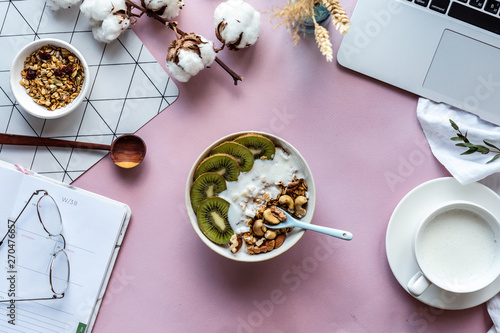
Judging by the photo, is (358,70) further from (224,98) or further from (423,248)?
(423,248)

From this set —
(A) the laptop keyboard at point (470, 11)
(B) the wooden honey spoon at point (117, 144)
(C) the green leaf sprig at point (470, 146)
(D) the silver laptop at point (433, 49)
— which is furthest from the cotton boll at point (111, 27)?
(C) the green leaf sprig at point (470, 146)

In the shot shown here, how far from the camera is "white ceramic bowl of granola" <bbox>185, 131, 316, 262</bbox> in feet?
3.29

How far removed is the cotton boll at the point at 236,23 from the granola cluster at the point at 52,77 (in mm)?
332

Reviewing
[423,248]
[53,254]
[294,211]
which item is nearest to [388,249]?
[423,248]

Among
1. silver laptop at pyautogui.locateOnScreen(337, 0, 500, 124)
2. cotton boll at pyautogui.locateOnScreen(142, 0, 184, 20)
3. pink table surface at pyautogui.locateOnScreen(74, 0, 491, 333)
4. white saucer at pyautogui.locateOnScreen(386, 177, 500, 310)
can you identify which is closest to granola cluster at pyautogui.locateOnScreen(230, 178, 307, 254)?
pink table surface at pyautogui.locateOnScreen(74, 0, 491, 333)

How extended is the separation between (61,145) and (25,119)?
0.11 meters

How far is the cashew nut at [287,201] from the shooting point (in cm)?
100

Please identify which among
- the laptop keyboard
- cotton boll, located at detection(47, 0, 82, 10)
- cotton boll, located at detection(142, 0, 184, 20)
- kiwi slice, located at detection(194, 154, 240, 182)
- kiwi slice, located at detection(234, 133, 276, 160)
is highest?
the laptop keyboard

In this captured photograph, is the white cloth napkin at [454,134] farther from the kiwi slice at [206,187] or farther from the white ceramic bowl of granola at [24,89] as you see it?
the white ceramic bowl of granola at [24,89]

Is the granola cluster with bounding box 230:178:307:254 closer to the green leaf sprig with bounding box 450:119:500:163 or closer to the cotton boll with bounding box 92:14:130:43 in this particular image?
the green leaf sprig with bounding box 450:119:500:163

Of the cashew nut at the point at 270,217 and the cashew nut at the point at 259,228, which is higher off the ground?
the cashew nut at the point at 270,217

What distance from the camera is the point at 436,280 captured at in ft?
3.33

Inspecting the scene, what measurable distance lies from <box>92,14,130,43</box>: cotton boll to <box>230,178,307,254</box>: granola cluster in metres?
0.50

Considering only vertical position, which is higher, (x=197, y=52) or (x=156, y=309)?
(x=197, y=52)
